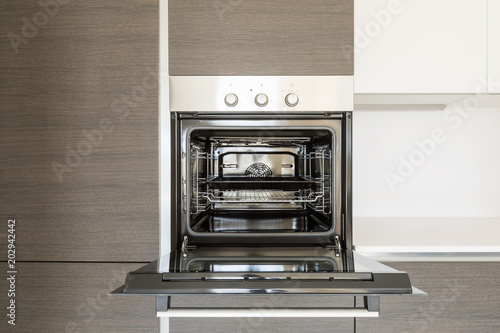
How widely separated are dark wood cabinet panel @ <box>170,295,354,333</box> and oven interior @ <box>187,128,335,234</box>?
0.71ft

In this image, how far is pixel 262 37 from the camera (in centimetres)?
120

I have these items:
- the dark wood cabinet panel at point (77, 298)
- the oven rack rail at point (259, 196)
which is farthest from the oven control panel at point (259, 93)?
the dark wood cabinet panel at point (77, 298)

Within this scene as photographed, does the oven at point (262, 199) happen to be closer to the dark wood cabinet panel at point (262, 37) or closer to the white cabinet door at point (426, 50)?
the dark wood cabinet panel at point (262, 37)

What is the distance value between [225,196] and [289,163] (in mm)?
280

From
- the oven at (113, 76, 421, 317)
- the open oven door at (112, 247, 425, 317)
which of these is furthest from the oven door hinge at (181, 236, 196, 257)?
the open oven door at (112, 247, 425, 317)

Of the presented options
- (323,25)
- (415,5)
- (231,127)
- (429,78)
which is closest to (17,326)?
(231,127)

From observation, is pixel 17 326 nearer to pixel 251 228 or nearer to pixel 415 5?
pixel 251 228

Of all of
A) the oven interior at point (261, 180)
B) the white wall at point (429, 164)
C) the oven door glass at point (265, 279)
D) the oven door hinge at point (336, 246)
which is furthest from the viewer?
the white wall at point (429, 164)

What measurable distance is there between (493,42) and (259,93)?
2.88 ft

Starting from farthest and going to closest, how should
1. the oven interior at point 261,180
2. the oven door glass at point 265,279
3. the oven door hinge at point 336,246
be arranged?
the oven interior at point 261,180, the oven door hinge at point 336,246, the oven door glass at point 265,279

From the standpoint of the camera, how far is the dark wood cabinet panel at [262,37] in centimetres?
120

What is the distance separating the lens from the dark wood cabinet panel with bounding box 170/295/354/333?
3.86 feet

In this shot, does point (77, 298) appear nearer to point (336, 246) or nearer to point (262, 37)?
point (336, 246)

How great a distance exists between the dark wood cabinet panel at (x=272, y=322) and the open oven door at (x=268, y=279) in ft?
0.64
